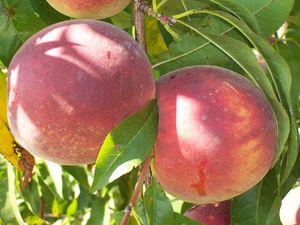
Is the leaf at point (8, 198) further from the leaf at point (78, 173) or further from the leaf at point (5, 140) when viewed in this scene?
the leaf at point (78, 173)

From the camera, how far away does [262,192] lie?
185cm

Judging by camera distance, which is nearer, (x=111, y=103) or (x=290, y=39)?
(x=111, y=103)

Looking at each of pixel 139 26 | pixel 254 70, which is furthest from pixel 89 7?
pixel 254 70

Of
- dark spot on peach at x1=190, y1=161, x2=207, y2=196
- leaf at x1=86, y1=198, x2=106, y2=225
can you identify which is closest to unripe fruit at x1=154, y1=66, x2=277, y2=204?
dark spot on peach at x1=190, y1=161, x2=207, y2=196

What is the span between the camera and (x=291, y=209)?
78.9 inches

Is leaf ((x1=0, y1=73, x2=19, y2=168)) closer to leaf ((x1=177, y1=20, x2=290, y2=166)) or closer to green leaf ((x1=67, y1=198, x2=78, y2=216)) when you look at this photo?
leaf ((x1=177, y1=20, x2=290, y2=166))

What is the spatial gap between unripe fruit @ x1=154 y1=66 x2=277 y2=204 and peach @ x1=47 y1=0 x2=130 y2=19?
0.23m

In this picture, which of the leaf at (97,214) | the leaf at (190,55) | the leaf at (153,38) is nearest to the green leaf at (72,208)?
the leaf at (97,214)

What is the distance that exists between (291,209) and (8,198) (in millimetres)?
843

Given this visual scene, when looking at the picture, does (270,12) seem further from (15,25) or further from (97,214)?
(97,214)

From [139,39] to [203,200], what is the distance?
0.40 meters

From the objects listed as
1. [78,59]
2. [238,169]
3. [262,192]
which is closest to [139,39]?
[78,59]

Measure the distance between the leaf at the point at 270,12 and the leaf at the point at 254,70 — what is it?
0.20m

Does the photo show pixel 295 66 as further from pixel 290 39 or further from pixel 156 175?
pixel 156 175
